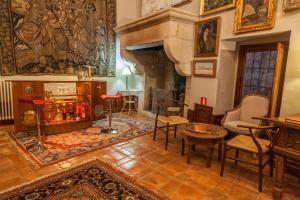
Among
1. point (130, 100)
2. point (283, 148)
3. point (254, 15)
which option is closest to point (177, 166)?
point (283, 148)

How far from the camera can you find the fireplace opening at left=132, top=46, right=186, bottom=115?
17.8ft

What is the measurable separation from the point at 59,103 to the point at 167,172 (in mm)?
2778

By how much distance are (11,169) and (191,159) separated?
258 centimetres

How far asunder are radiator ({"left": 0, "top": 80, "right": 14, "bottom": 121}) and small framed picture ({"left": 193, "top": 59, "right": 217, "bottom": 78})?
4.19 m

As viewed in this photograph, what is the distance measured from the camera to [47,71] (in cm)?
458

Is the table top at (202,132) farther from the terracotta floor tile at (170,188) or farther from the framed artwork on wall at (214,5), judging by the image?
the framed artwork on wall at (214,5)

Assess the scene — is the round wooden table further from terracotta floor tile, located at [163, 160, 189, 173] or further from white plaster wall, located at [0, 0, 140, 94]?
white plaster wall, located at [0, 0, 140, 94]

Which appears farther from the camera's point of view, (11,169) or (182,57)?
(182,57)

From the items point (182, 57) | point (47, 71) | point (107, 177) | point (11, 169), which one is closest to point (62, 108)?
point (47, 71)

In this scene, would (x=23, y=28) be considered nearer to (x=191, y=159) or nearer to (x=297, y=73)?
(x=191, y=159)

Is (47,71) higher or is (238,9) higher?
(238,9)

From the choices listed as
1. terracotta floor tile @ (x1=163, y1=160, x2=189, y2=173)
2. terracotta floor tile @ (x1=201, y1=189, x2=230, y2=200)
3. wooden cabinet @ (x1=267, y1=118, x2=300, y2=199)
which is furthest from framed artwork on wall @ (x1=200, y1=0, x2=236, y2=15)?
terracotta floor tile @ (x1=201, y1=189, x2=230, y2=200)

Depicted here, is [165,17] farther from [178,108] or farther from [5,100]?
[5,100]

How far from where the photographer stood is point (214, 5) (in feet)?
12.0
